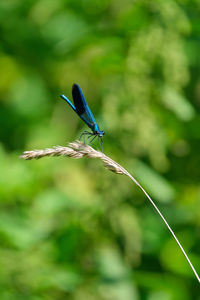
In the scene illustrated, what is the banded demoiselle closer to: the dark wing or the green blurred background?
the dark wing

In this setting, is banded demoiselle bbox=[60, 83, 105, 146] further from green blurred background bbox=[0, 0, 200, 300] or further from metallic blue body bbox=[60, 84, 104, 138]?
green blurred background bbox=[0, 0, 200, 300]

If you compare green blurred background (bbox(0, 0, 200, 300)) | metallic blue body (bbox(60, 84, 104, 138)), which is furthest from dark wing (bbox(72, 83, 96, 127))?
green blurred background (bbox(0, 0, 200, 300))

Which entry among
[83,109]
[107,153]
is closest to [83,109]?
[83,109]

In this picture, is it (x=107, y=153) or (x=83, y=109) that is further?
→ (x=107, y=153)

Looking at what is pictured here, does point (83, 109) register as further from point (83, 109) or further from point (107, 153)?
point (107, 153)

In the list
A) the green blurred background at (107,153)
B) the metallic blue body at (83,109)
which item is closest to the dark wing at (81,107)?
the metallic blue body at (83,109)

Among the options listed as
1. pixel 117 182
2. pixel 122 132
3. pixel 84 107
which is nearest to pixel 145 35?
Answer: pixel 122 132

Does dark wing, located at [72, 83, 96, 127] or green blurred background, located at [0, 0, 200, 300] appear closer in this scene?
dark wing, located at [72, 83, 96, 127]

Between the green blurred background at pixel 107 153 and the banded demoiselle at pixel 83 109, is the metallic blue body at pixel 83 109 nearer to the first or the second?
the banded demoiselle at pixel 83 109
